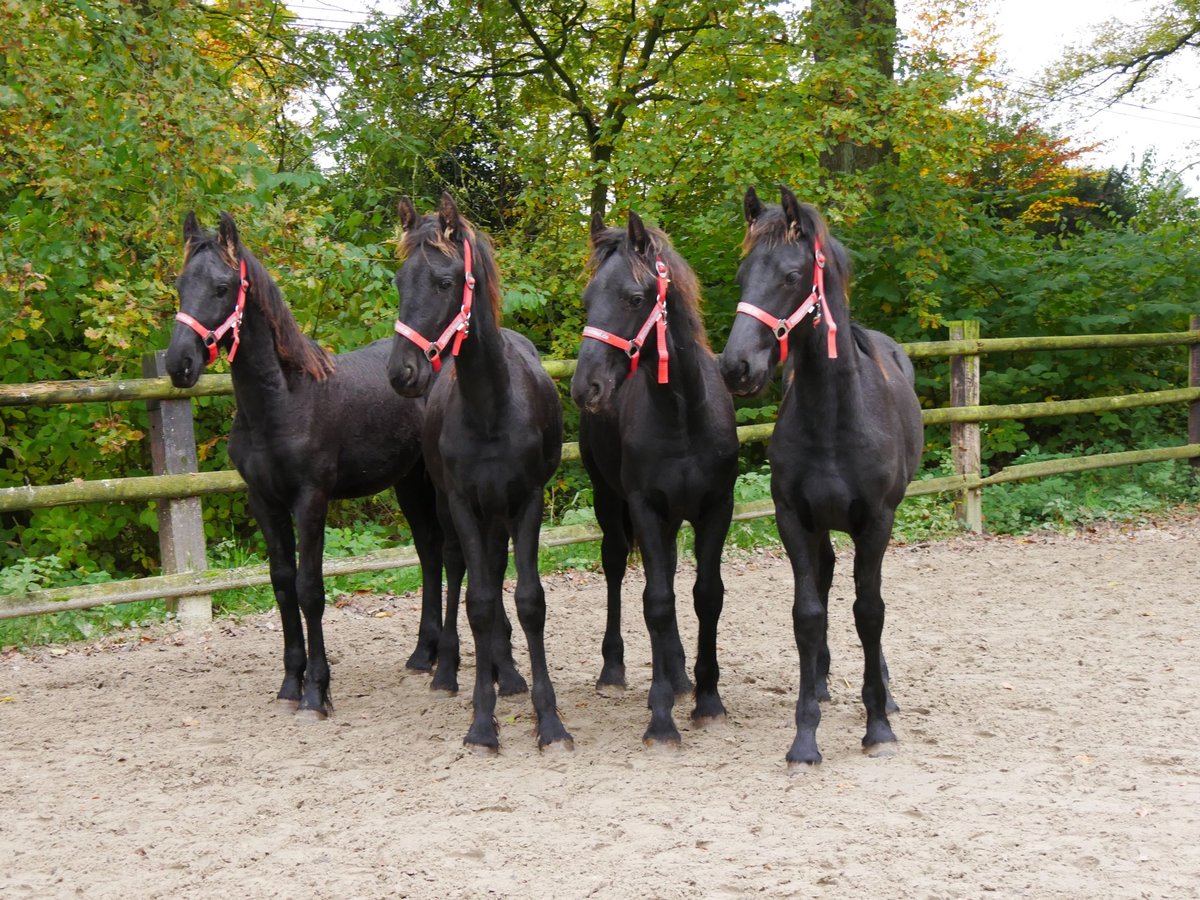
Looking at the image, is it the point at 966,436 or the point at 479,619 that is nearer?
the point at 479,619

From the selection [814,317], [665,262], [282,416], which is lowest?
[282,416]

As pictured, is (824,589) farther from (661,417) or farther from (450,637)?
(450,637)

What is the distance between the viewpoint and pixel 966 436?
9.26m

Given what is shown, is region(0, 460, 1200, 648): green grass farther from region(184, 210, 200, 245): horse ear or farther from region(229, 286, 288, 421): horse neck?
region(184, 210, 200, 245): horse ear

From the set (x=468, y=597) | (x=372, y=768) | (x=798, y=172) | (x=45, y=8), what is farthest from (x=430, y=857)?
(x=798, y=172)

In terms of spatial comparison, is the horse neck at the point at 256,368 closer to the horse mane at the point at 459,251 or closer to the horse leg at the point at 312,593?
the horse leg at the point at 312,593

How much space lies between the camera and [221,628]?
22.0 ft

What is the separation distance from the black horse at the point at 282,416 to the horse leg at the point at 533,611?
899mm

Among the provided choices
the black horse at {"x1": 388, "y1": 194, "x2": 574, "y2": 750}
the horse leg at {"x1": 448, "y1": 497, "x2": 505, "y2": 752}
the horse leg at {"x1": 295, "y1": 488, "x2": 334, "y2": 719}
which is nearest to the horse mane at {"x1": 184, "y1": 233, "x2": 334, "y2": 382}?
the horse leg at {"x1": 295, "y1": 488, "x2": 334, "y2": 719}

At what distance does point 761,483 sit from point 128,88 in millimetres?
5343

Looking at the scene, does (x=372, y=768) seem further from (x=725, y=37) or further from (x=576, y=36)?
(x=576, y=36)

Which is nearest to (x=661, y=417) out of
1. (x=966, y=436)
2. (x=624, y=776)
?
(x=624, y=776)

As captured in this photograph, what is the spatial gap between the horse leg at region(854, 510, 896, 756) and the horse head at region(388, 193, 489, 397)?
1.74 metres

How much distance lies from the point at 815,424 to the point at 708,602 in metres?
0.98
